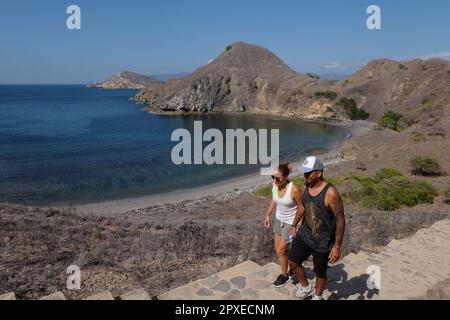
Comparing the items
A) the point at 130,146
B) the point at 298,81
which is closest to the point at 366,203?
the point at 130,146

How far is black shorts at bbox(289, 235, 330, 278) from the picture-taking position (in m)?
4.55

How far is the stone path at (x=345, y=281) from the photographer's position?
16.4 ft

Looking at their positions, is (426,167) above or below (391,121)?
below

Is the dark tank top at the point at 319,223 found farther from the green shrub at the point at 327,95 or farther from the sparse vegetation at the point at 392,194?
the green shrub at the point at 327,95

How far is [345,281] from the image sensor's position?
18.6 feet

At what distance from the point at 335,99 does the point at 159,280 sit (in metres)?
73.0

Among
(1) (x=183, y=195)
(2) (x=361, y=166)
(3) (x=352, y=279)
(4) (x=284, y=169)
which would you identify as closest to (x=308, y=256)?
(4) (x=284, y=169)

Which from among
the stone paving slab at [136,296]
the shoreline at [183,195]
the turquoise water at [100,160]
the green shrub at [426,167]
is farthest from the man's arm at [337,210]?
the turquoise water at [100,160]

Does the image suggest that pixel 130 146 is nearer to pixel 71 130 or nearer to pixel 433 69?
pixel 71 130

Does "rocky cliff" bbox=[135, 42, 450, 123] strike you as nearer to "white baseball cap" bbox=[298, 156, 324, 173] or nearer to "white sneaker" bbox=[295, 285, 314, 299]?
"white sneaker" bbox=[295, 285, 314, 299]

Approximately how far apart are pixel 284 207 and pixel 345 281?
1643mm

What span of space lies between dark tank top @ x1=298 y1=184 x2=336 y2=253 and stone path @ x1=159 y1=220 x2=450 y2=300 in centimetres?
101

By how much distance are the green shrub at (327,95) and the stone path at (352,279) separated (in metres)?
70.7

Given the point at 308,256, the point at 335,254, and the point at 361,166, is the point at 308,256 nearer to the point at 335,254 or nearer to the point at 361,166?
the point at 335,254
